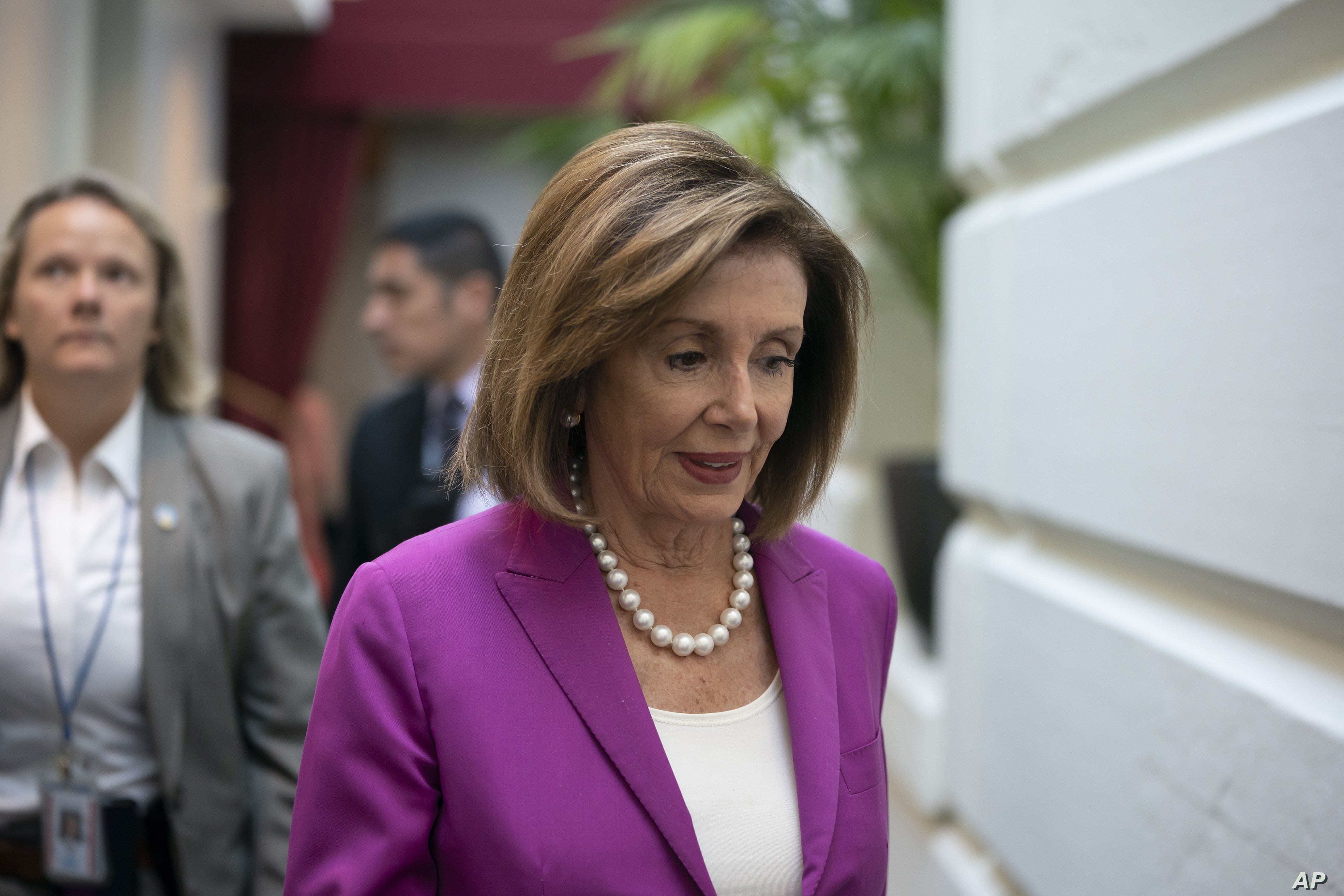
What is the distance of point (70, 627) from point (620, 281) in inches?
56.2

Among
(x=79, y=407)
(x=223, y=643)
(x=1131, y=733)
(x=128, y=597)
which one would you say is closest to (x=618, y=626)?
(x=1131, y=733)

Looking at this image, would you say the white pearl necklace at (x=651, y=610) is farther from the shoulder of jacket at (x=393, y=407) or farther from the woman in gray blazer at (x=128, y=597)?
the shoulder of jacket at (x=393, y=407)

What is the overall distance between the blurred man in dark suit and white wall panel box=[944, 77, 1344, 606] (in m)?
1.64

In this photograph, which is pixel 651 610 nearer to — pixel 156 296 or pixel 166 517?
pixel 166 517

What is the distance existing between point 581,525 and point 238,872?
1.19m

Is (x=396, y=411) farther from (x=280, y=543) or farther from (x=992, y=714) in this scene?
(x=992, y=714)

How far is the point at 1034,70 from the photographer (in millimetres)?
2191

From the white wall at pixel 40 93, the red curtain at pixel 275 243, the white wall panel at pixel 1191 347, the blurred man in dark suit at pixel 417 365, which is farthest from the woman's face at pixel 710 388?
the red curtain at pixel 275 243

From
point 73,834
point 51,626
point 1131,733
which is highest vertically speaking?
point 51,626

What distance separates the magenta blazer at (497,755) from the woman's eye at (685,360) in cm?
29

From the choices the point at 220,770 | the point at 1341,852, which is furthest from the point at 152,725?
the point at 1341,852

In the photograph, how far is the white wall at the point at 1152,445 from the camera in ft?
4.31

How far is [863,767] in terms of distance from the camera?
4.88 ft

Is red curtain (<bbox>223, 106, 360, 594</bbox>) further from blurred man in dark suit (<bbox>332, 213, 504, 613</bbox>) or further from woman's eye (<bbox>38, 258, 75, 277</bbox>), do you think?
woman's eye (<bbox>38, 258, 75, 277</bbox>)
